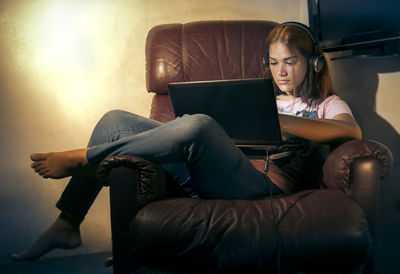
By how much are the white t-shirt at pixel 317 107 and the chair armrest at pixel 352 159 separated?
221mm

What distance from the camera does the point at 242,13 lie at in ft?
6.78

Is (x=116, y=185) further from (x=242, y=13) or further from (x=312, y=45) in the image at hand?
(x=242, y=13)

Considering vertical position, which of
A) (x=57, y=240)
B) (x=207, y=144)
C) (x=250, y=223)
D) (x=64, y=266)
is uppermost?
(x=207, y=144)

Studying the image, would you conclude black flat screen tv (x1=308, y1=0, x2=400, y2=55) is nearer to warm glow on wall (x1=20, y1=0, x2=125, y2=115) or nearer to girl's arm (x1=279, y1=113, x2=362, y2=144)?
girl's arm (x1=279, y1=113, x2=362, y2=144)

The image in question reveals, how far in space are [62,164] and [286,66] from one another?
0.90 meters

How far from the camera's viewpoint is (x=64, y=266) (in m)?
1.75

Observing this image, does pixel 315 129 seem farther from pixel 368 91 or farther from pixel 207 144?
pixel 368 91

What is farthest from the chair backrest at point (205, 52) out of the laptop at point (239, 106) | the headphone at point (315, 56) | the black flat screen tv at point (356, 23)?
the laptop at point (239, 106)

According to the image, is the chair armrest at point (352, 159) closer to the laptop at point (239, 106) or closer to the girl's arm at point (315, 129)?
the girl's arm at point (315, 129)

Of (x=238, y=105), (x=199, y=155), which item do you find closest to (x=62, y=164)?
(x=199, y=155)

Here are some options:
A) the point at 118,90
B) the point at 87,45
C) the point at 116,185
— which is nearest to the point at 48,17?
the point at 87,45

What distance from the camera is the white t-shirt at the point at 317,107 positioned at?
4.46 ft

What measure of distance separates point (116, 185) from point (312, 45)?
0.92 m

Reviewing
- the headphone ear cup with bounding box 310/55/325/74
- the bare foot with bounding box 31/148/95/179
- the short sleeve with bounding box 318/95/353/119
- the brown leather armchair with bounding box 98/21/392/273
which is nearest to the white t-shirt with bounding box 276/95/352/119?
the short sleeve with bounding box 318/95/353/119
